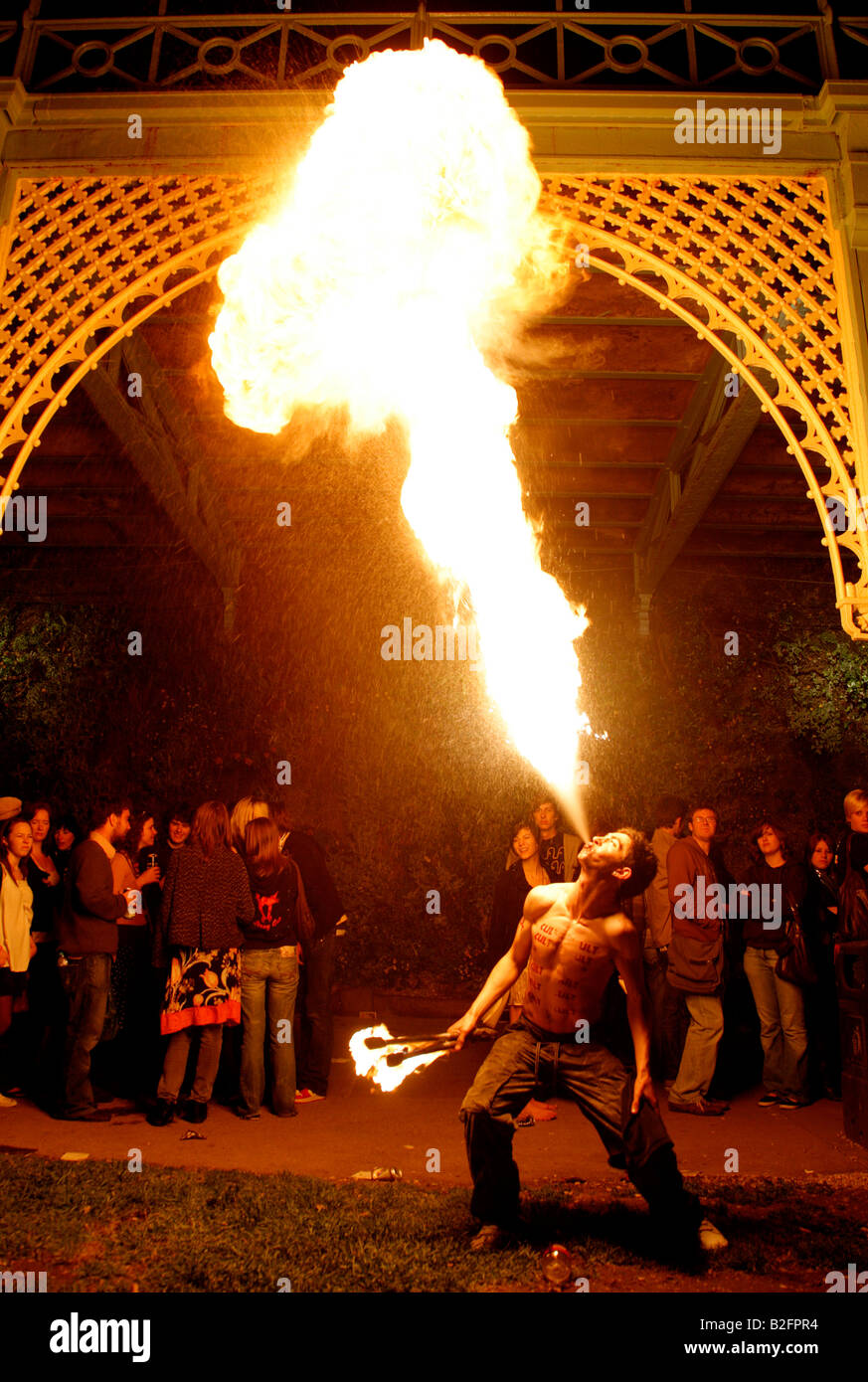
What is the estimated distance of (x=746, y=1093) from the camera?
22.2 ft

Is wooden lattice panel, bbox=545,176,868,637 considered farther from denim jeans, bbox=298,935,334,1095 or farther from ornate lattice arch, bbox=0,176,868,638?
denim jeans, bbox=298,935,334,1095

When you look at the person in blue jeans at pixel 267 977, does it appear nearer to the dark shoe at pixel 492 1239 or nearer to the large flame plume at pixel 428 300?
the large flame plume at pixel 428 300

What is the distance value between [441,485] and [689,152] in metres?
2.61

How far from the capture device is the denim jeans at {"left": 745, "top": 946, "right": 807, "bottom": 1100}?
21.2 ft

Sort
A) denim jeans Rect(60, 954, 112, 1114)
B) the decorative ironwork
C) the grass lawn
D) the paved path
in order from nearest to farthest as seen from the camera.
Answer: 1. the grass lawn
2. the paved path
3. the decorative ironwork
4. denim jeans Rect(60, 954, 112, 1114)

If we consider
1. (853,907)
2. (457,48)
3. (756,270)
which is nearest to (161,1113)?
(853,907)

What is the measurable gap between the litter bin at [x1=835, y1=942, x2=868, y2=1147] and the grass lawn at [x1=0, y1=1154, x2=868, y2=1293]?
30.5 inches

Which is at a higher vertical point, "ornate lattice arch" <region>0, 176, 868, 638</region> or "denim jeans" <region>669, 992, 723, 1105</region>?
"ornate lattice arch" <region>0, 176, 868, 638</region>

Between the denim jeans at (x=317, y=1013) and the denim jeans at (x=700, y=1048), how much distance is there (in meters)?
2.55

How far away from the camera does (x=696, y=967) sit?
6.34 meters

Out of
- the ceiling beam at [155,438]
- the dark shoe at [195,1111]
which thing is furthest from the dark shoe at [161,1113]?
the ceiling beam at [155,438]

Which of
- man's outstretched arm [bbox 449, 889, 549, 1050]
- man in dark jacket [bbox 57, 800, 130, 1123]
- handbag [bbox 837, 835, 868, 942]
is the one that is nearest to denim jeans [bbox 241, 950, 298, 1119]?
man in dark jacket [bbox 57, 800, 130, 1123]
